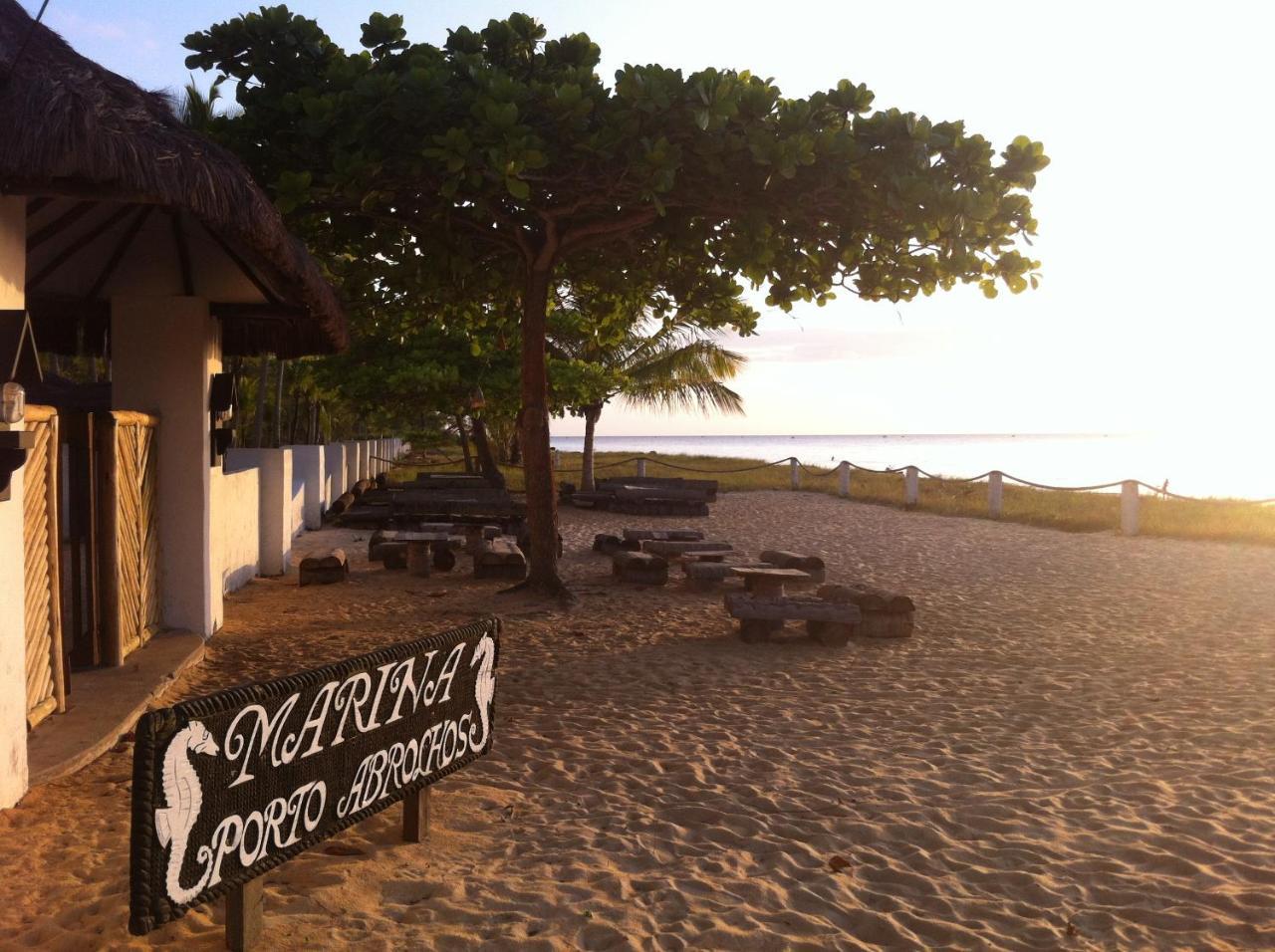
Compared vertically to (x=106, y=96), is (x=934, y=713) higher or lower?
lower

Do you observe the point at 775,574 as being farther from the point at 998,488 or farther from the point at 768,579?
the point at 998,488

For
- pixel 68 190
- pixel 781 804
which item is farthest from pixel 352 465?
pixel 781 804

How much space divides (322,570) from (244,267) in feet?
16.4

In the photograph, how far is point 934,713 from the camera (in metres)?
6.60

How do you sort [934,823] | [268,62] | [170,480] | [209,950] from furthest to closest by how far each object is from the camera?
[268,62], [170,480], [934,823], [209,950]

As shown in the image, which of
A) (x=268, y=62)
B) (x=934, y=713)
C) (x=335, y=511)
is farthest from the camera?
(x=335, y=511)

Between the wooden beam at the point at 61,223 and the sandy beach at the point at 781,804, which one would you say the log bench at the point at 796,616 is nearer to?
the sandy beach at the point at 781,804

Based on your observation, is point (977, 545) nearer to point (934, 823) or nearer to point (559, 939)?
point (934, 823)

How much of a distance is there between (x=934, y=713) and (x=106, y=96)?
5703 millimetres

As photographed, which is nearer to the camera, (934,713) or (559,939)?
(559,939)

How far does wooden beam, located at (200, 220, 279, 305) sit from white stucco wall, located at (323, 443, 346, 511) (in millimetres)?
12029

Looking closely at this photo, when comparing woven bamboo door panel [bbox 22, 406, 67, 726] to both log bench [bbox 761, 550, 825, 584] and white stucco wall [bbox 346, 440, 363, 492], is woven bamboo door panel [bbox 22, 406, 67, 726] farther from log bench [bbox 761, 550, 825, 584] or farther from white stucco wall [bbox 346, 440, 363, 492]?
white stucco wall [bbox 346, 440, 363, 492]

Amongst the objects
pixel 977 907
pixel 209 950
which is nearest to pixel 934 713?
pixel 977 907

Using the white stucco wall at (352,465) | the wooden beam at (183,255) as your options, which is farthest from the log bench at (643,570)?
the white stucco wall at (352,465)
